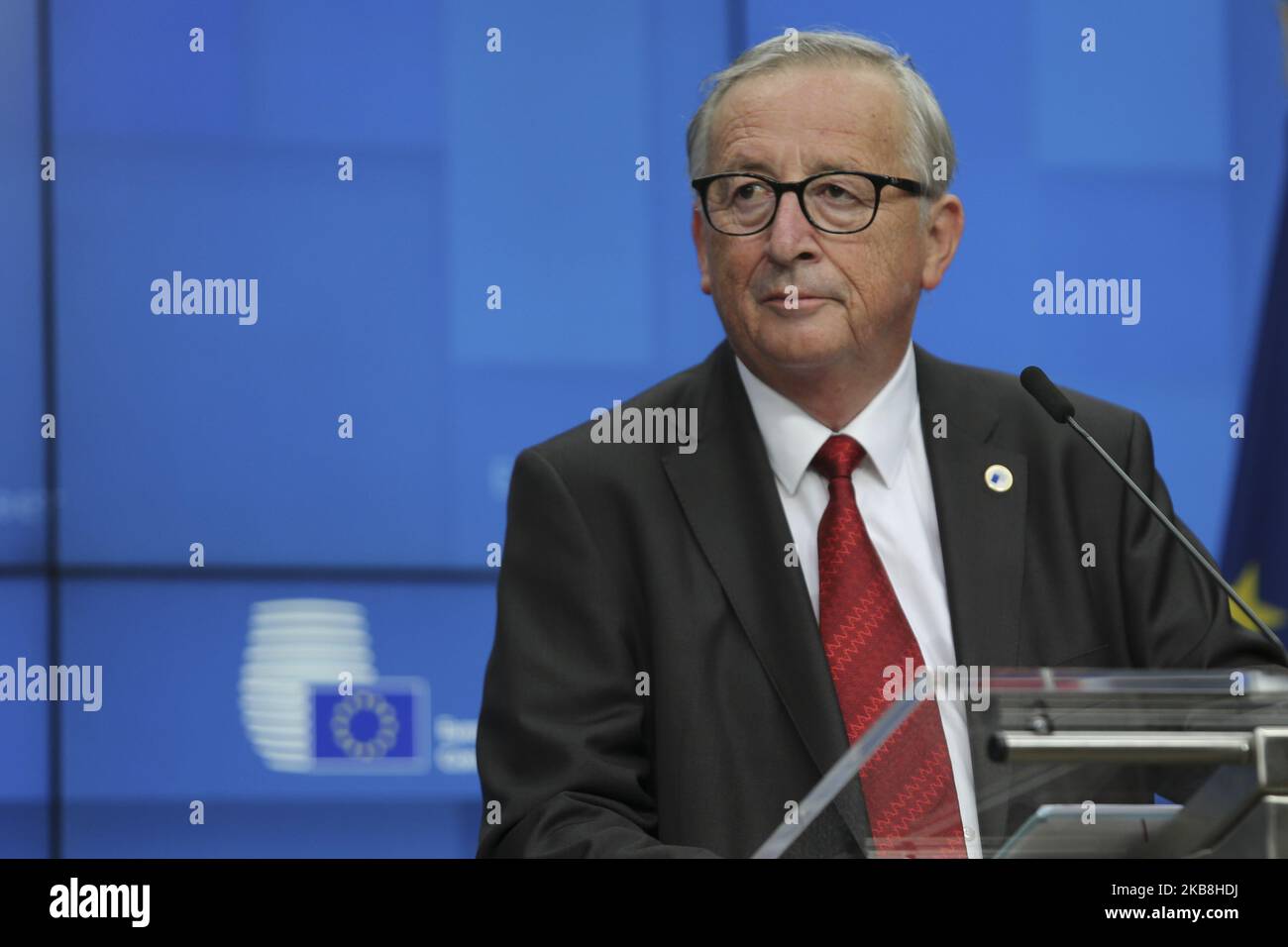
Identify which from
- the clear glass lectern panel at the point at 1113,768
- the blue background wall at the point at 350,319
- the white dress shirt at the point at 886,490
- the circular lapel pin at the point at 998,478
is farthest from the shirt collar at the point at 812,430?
the blue background wall at the point at 350,319

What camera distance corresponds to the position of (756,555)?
2154mm

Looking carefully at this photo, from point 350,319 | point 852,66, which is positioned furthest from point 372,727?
point 852,66

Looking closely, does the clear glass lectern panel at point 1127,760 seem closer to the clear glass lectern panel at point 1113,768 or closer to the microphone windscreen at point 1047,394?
the clear glass lectern panel at point 1113,768

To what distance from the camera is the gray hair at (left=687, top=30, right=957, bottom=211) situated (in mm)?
2346

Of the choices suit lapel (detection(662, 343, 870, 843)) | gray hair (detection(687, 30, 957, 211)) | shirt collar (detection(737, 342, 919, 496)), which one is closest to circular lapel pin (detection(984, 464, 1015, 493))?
shirt collar (detection(737, 342, 919, 496))

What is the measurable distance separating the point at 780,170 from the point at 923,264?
11.3 inches

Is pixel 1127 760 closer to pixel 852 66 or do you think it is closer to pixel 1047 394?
pixel 1047 394

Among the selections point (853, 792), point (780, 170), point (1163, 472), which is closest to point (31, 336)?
point (780, 170)

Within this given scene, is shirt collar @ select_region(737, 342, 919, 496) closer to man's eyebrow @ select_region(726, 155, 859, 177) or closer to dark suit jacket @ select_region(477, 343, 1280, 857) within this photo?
dark suit jacket @ select_region(477, 343, 1280, 857)

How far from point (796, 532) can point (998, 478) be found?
29cm

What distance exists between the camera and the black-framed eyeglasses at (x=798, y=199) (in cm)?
230

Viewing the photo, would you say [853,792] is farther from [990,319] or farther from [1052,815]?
[990,319]

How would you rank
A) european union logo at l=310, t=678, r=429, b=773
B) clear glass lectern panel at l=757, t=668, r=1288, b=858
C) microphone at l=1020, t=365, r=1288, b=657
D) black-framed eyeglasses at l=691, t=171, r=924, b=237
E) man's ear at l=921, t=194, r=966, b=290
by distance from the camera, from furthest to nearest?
Result: 1. european union logo at l=310, t=678, r=429, b=773
2. man's ear at l=921, t=194, r=966, b=290
3. black-framed eyeglasses at l=691, t=171, r=924, b=237
4. microphone at l=1020, t=365, r=1288, b=657
5. clear glass lectern panel at l=757, t=668, r=1288, b=858

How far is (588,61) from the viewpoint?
368cm
